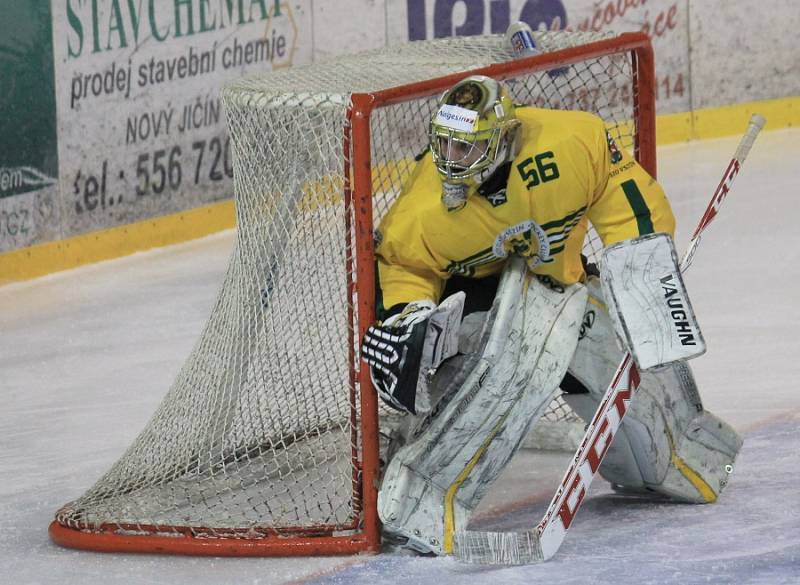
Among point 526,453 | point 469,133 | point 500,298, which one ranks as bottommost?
point 526,453

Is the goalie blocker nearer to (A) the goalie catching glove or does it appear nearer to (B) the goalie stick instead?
(B) the goalie stick

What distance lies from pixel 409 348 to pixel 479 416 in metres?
0.33

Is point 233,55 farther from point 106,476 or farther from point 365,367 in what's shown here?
point 365,367

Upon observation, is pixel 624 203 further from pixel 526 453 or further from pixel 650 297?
pixel 526 453

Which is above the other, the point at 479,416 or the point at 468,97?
the point at 468,97

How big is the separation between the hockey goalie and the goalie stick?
0.23ft

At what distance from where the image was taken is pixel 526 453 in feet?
15.6

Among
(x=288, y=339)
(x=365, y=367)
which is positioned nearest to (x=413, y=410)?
(x=365, y=367)

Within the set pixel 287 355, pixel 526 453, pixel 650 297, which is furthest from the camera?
pixel 526 453

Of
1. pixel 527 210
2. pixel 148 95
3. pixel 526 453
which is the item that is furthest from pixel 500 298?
pixel 148 95

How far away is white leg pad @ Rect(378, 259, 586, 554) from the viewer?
12.7 ft

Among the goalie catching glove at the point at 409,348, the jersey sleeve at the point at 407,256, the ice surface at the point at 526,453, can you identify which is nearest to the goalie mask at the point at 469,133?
the jersey sleeve at the point at 407,256

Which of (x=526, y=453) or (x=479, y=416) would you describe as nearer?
(x=479, y=416)

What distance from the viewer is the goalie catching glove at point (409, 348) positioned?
3666 millimetres
